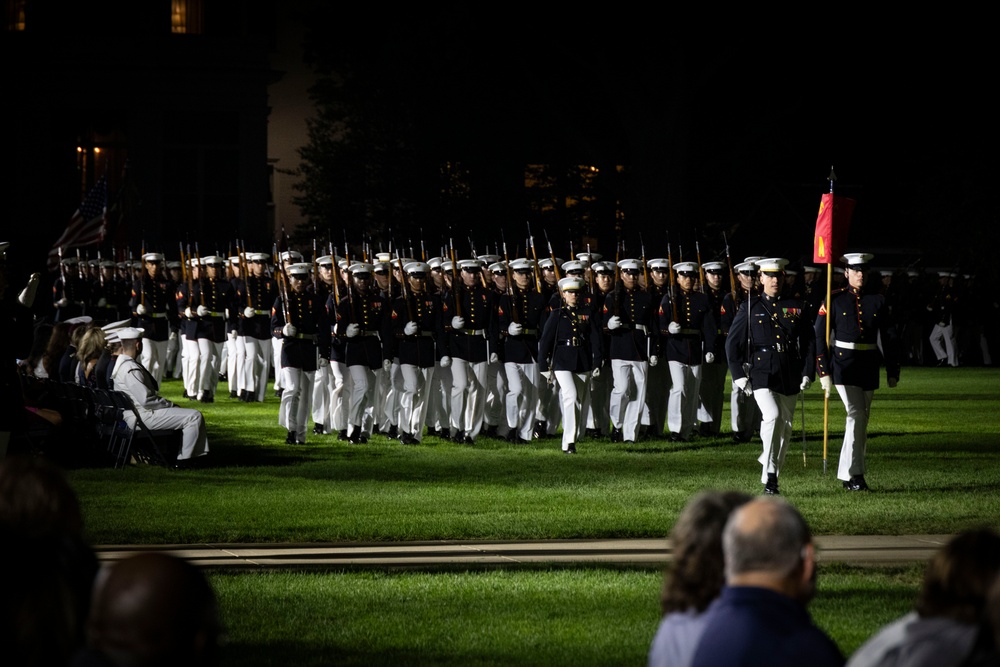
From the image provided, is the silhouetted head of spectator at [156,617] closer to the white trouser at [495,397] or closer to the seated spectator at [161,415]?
the seated spectator at [161,415]

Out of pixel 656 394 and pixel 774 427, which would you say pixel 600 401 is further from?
pixel 774 427

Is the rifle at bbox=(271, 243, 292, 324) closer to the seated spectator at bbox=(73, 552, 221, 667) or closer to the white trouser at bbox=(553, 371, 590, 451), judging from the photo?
the white trouser at bbox=(553, 371, 590, 451)

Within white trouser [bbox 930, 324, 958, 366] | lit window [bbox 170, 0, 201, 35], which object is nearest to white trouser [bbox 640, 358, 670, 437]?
white trouser [bbox 930, 324, 958, 366]

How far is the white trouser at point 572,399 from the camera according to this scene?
19.1m

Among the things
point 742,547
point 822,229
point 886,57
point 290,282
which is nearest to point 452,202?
point 886,57

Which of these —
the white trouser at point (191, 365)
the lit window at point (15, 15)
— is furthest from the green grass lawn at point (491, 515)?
the lit window at point (15, 15)

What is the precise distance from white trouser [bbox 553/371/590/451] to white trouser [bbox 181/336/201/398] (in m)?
9.18

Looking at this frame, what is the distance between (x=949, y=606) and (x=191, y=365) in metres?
24.3

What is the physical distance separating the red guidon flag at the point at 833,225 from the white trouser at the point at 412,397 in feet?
17.0

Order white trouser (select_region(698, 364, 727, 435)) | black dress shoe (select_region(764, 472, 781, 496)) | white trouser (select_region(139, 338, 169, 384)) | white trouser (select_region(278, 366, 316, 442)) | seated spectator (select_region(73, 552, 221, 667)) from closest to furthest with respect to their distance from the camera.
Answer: seated spectator (select_region(73, 552, 221, 667)), black dress shoe (select_region(764, 472, 781, 496)), white trouser (select_region(278, 366, 316, 442)), white trouser (select_region(698, 364, 727, 435)), white trouser (select_region(139, 338, 169, 384))

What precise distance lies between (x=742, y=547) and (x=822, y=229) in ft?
46.6

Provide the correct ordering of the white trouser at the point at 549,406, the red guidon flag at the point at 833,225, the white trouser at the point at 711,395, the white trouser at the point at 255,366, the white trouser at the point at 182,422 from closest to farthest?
1. the white trouser at the point at 182,422
2. the red guidon flag at the point at 833,225
3. the white trouser at the point at 549,406
4. the white trouser at the point at 711,395
5. the white trouser at the point at 255,366

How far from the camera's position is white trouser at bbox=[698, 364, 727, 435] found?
2167 cm

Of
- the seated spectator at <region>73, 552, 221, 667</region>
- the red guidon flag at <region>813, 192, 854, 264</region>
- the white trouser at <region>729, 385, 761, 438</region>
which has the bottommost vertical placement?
the white trouser at <region>729, 385, 761, 438</region>
